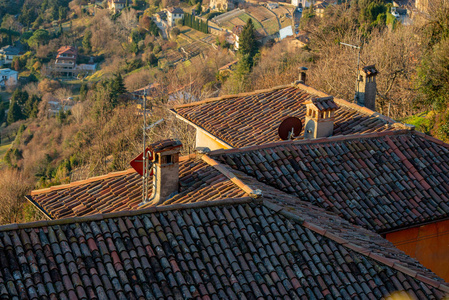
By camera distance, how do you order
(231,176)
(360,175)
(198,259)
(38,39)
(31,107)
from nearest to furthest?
1. (198,259)
2. (231,176)
3. (360,175)
4. (31,107)
5. (38,39)

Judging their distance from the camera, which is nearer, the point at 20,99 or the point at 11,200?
the point at 11,200

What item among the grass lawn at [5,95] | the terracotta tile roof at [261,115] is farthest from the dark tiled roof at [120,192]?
the grass lawn at [5,95]

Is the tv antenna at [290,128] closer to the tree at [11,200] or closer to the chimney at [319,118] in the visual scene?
the chimney at [319,118]

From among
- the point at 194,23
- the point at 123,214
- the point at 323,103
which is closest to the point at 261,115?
the point at 323,103

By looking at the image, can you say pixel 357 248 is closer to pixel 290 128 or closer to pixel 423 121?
pixel 290 128

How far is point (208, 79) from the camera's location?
2186 inches

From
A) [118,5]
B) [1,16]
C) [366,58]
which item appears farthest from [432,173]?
[1,16]

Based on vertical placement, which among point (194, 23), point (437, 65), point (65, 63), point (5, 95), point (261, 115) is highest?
point (261, 115)

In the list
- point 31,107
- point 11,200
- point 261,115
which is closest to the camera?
point 261,115

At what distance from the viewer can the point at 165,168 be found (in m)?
10.5

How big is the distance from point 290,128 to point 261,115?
2240 mm

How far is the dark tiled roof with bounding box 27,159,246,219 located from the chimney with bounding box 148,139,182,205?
0.18 meters

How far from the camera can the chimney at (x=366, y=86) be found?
1636 centimetres

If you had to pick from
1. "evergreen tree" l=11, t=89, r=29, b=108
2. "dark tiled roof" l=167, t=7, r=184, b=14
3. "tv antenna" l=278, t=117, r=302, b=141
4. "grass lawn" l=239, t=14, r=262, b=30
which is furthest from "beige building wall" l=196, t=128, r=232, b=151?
"dark tiled roof" l=167, t=7, r=184, b=14
